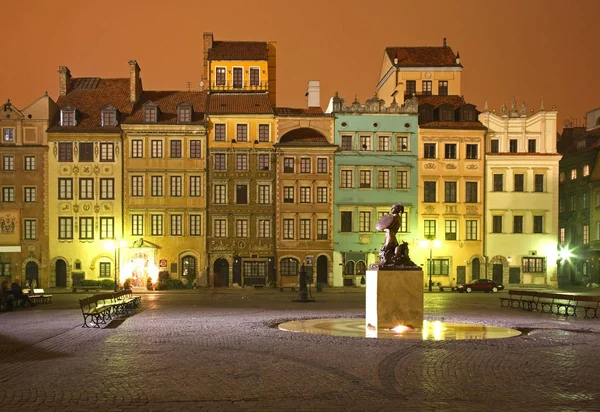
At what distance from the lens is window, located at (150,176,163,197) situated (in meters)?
57.1

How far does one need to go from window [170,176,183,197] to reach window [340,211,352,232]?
12.5 meters

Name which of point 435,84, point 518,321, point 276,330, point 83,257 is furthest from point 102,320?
point 435,84

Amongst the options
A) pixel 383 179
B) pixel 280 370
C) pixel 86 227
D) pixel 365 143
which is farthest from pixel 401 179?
pixel 280 370

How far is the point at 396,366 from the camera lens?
1451 centimetres

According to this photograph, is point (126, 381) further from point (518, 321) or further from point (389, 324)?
point (518, 321)

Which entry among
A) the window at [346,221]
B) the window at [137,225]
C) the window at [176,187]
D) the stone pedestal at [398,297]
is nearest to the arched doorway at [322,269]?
the window at [346,221]

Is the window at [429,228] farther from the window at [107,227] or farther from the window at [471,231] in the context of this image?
the window at [107,227]

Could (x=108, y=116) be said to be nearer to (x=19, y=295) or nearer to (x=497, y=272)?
(x=19, y=295)

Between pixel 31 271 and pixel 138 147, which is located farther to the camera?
pixel 138 147

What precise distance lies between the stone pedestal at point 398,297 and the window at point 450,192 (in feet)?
127

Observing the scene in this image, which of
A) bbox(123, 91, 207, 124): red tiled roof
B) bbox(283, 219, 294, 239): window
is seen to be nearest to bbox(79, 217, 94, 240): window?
bbox(123, 91, 207, 124): red tiled roof

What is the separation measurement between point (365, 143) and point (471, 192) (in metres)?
9.21

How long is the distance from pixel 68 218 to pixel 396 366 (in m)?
46.6

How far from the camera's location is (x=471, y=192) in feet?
194
